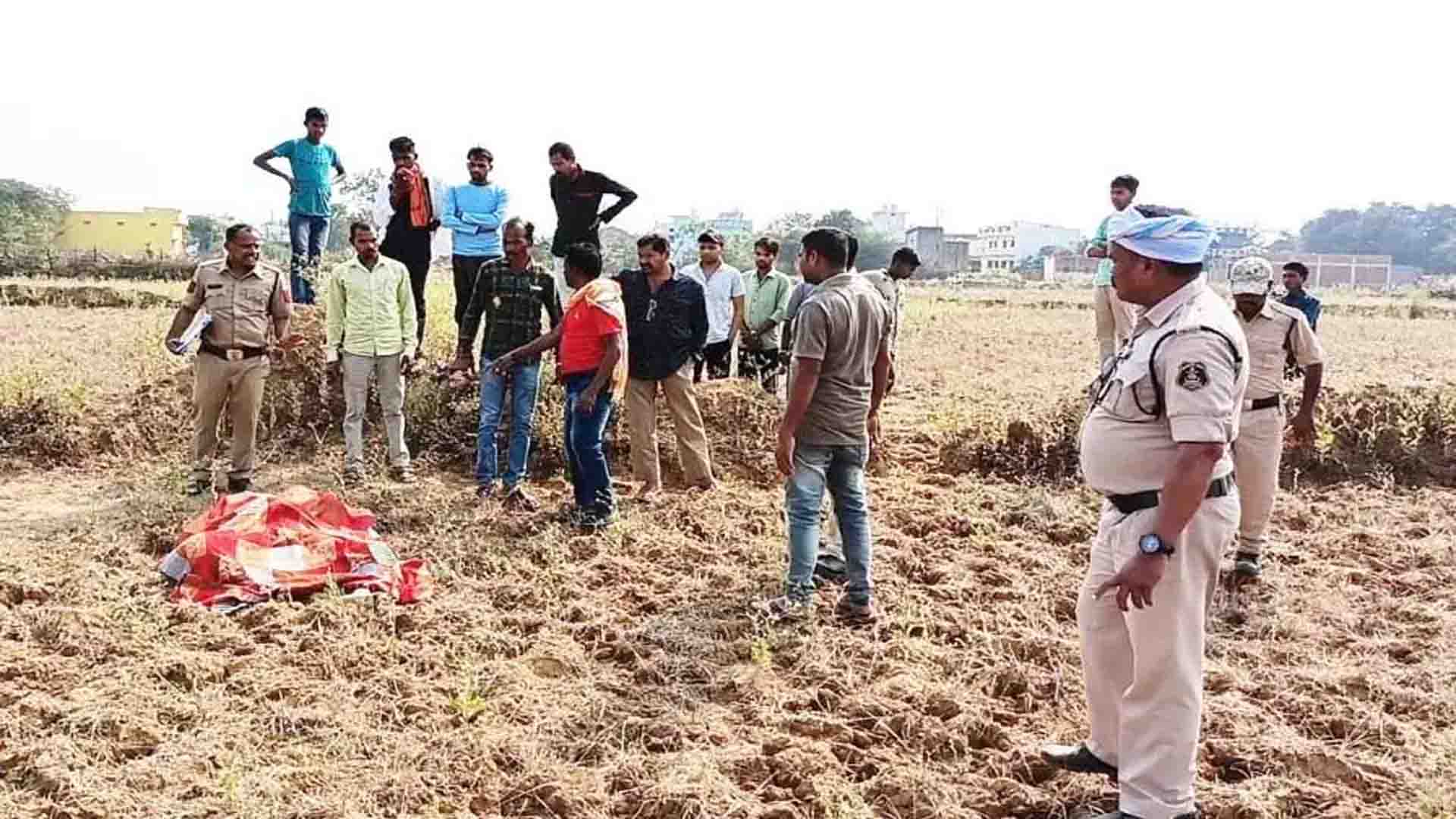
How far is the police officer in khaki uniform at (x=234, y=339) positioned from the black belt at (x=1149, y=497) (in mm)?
4990

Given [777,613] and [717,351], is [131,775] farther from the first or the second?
[717,351]

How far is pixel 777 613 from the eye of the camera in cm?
441

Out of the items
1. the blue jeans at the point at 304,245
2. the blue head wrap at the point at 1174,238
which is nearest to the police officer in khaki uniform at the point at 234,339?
the blue jeans at the point at 304,245

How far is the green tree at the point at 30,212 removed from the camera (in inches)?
1581

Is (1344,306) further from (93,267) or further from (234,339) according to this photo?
(93,267)

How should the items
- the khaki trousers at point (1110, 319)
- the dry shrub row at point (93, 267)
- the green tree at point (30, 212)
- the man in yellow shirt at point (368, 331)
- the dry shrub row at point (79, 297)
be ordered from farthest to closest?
1. the green tree at point (30, 212)
2. the dry shrub row at point (93, 267)
3. the dry shrub row at point (79, 297)
4. the khaki trousers at point (1110, 319)
5. the man in yellow shirt at point (368, 331)

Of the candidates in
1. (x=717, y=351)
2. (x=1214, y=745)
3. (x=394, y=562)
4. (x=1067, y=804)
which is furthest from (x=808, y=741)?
(x=717, y=351)

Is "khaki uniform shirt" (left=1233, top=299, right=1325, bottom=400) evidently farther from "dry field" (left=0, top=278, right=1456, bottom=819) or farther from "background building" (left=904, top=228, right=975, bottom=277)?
"background building" (left=904, top=228, right=975, bottom=277)

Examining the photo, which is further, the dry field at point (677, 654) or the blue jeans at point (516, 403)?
the blue jeans at point (516, 403)

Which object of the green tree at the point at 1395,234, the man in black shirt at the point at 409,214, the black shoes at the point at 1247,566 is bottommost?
the black shoes at the point at 1247,566

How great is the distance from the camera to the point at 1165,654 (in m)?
2.68

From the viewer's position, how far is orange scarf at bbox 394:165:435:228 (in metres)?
7.16

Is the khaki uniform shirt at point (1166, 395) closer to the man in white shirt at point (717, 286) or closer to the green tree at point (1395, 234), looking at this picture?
the man in white shirt at point (717, 286)

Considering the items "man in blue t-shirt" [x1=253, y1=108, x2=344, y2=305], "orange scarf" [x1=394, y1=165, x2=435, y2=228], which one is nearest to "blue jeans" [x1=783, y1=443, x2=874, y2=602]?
"orange scarf" [x1=394, y1=165, x2=435, y2=228]
